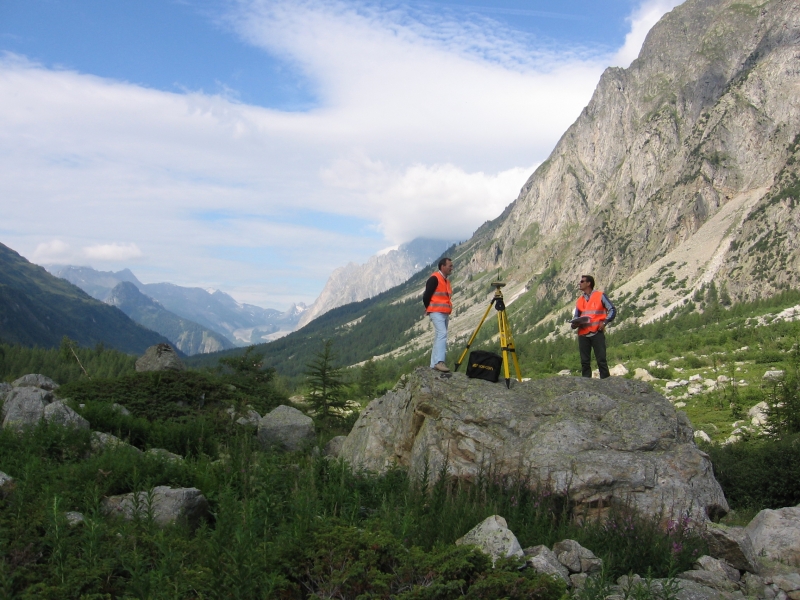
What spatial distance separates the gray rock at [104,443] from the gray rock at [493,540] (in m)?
6.42

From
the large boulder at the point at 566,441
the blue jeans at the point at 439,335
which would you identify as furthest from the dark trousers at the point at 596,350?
the blue jeans at the point at 439,335

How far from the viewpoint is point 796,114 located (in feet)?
407

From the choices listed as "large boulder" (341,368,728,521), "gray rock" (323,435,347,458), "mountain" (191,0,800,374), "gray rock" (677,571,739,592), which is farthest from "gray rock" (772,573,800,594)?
"mountain" (191,0,800,374)

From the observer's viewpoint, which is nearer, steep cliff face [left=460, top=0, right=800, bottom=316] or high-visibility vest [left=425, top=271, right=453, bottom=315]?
high-visibility vest [left=425, top=271, right=453, bottom=315]

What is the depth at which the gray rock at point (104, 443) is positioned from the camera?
10.0 metres

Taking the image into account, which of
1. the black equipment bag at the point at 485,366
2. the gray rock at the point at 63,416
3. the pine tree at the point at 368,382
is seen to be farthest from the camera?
the pine tree at the point at 368,382

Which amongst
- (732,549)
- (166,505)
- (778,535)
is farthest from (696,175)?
(166,505)

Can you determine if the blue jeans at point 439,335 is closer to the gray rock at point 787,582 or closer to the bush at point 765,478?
the bush at point 765,478

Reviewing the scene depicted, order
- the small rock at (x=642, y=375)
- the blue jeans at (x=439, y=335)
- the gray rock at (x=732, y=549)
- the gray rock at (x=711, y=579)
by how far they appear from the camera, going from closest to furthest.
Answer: the gray rock at (x=711, y=579), the gray rock at (x=732, y=549), the blue jeans at (x=439, y=335), the small rock at (x=642, y=375)

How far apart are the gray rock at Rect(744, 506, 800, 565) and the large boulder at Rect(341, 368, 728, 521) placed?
0.68 meters

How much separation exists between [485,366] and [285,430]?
6.75m

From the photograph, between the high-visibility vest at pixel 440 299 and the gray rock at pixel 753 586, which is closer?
the gray rock at pixel 753 586

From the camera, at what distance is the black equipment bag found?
1146cm

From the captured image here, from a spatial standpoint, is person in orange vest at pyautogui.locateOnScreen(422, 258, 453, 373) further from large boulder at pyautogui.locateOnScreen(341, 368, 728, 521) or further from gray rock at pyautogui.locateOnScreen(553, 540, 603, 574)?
gray rock at pyautogui.locateOnScreen(553, 540, 603, 574)
